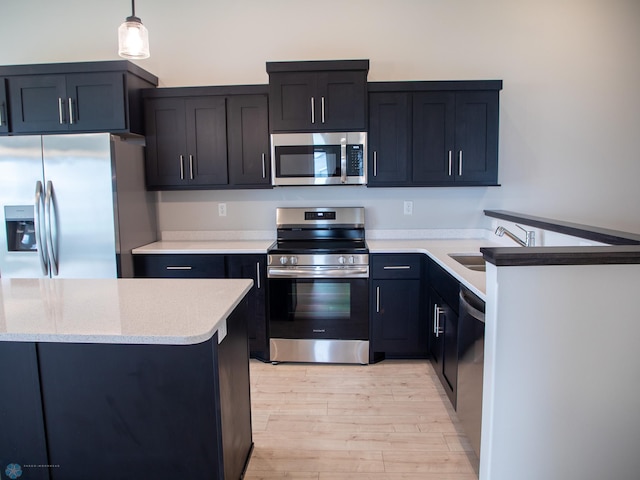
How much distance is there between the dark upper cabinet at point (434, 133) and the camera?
3.09 metres

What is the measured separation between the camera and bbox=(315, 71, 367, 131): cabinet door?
307 cm

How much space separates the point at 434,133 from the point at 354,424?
2.15 meters

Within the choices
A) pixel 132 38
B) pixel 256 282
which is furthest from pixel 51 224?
pixel 132 38

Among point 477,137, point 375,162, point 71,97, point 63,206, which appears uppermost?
point 71,97

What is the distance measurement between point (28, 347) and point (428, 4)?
3.55 metres

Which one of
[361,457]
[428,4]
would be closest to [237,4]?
[428,4]

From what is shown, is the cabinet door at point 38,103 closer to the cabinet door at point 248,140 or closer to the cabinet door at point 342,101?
the cabinet door at point 248,140

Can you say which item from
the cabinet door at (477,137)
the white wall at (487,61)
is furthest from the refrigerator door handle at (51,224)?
the cabinet door at (477,137)

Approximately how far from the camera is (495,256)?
149 cm

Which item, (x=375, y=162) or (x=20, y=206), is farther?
(x=375, y=162)

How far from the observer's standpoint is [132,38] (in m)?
1.92

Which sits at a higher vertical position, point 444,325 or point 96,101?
point 96,101

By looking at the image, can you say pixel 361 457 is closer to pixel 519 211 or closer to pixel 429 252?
pixel 429 252

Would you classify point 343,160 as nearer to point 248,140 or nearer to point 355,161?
point 355,161
